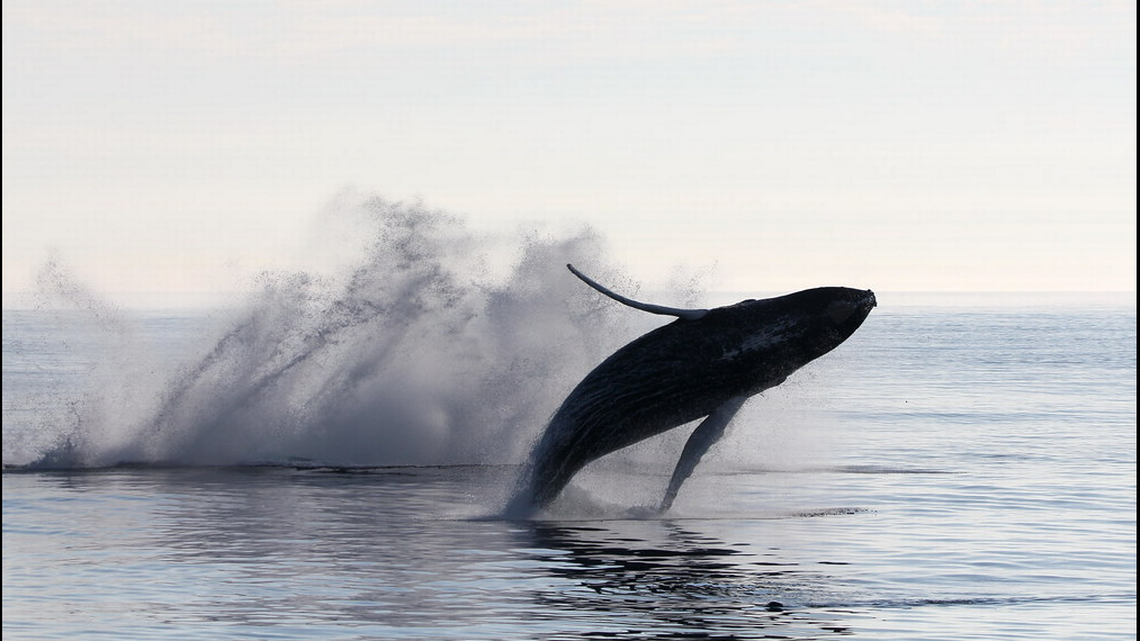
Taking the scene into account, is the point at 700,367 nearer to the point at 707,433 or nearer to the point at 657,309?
the point at 707,433

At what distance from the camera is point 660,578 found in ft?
59.3

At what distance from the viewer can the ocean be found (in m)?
16.1

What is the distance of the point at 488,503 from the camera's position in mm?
24641

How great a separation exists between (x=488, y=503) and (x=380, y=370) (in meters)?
12.0

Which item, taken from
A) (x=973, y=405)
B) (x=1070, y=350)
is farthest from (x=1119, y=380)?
(x=1070, y=350)

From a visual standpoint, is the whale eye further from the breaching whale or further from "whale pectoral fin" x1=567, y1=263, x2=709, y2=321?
"whale pectoral fin" x1=567, y1=263, x2=709, y2=321

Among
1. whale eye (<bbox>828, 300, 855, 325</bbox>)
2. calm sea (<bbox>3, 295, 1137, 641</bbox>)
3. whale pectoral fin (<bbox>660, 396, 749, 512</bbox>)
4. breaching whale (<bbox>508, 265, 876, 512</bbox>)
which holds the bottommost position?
calm sea (<bbox>3, 295, 1137, 641</bbox>)

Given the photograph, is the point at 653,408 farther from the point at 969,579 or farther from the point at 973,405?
the point at 973,405

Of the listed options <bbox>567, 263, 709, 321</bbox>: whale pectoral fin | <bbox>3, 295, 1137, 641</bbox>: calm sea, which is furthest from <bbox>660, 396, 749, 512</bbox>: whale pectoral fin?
<bbox>567, 263, 709, 321</bbox>: whale pectoral fin

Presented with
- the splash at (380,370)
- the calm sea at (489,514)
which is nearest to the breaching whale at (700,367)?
the calm sea at (489,514)

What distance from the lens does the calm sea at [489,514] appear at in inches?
629

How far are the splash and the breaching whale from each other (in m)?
12.0

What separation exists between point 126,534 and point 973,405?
36.6m

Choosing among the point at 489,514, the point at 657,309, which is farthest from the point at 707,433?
the point at 489,514
